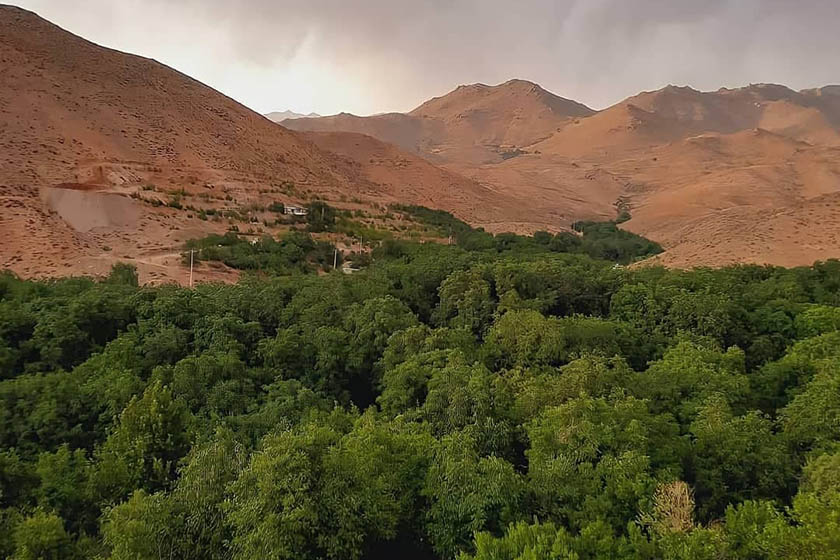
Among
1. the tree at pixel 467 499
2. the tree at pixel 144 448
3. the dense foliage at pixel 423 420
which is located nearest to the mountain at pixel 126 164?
the dense foliage at pixel 423 420

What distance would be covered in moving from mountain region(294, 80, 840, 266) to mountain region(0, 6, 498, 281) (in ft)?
73.2

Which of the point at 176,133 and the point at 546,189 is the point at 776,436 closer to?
the point at 176,133

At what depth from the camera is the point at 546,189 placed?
288 feet

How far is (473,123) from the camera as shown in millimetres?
157625

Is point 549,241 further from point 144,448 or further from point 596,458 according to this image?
point 144,448

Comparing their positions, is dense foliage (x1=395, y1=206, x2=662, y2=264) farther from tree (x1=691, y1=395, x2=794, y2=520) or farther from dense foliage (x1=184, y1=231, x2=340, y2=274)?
tree (x1=691, y1=395, x2=794, y2=520)

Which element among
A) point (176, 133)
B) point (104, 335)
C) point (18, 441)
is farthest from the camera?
point (176, 133)

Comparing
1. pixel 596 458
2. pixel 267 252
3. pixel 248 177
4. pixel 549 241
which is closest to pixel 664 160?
pixel 549 241

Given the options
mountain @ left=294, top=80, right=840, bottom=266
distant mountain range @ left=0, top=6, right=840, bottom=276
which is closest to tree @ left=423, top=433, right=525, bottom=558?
distant mountain range @ left=0, top=6, right=840, bottom=276

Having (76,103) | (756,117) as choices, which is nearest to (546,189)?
(76,103)

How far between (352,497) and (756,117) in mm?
201668

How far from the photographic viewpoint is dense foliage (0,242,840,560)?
873 cm

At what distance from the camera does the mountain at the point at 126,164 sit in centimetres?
3628

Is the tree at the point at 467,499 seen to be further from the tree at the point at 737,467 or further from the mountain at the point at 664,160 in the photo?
the mountain at the point at 664,160
